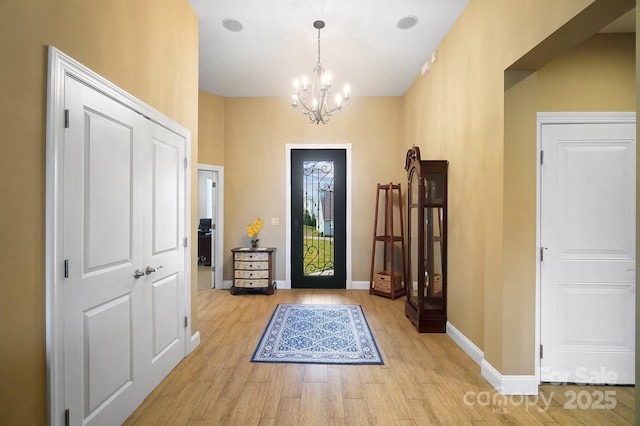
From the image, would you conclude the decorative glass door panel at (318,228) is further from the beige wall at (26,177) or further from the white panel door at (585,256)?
the beige wall at (26,177)

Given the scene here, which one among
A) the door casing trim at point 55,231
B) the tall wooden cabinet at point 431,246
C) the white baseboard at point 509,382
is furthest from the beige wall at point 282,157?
the door casing trim at point 55,231

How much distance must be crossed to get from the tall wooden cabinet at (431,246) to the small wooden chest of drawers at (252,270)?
2.40 meters

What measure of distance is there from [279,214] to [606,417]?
4427 mm

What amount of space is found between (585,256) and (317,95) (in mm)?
3445

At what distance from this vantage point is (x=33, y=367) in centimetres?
133

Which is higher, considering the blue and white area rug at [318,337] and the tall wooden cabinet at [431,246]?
the tall wooden cabinet at [431,246]

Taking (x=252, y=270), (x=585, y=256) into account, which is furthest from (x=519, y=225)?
(x=252, y=270)

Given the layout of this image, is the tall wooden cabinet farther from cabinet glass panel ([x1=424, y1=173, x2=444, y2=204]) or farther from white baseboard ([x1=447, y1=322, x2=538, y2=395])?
white baseboard ([x1=447, y1=322, x2=538, y2=395])

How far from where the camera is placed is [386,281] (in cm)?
475

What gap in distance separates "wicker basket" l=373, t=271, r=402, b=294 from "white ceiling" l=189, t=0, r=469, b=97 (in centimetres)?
307

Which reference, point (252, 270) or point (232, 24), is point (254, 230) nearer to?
point (252, 270)

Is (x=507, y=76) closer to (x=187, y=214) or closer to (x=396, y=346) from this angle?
(x=396, y=346)

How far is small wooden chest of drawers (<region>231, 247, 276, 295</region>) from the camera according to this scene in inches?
193

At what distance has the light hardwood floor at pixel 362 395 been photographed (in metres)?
1.96
